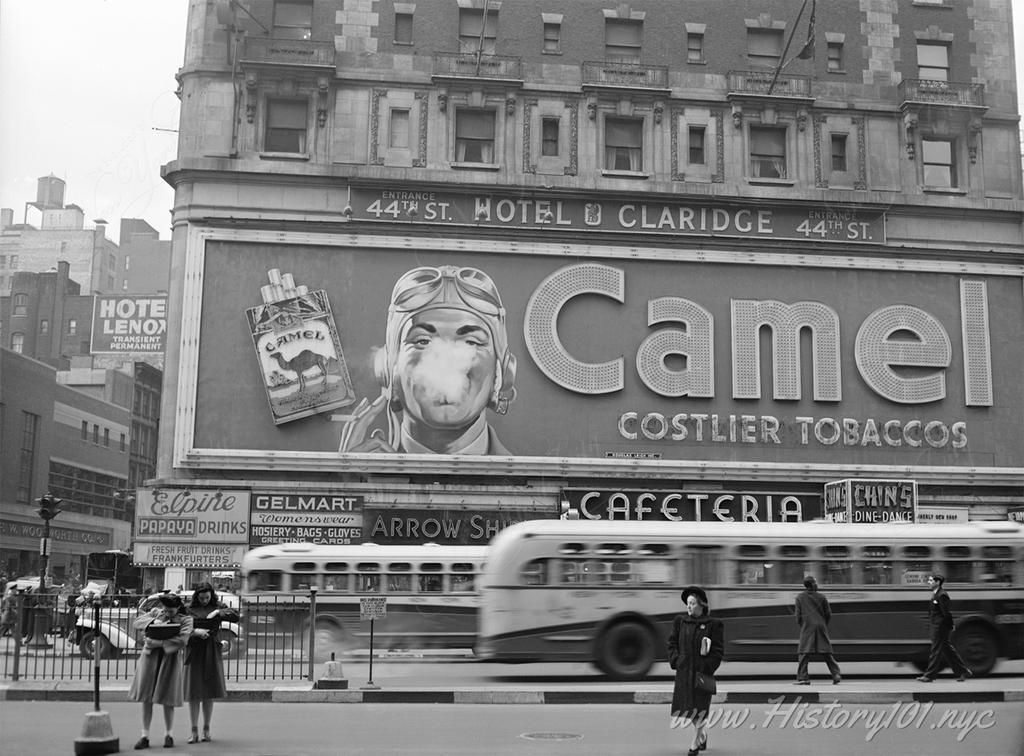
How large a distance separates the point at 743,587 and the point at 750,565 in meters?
0.43

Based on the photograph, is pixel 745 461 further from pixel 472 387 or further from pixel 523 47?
pixel 523 47

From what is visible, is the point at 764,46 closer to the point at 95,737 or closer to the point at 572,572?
the point at 572,572

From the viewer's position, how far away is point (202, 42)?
128 ft

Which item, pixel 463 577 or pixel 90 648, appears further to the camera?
pixel 463 577

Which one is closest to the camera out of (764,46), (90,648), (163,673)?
(163,673)

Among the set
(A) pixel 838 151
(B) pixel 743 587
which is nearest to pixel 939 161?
(A) pixel 838 151

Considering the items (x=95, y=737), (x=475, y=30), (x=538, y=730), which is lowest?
(x=538, y=730)

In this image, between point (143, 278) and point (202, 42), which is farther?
point (143, 278)

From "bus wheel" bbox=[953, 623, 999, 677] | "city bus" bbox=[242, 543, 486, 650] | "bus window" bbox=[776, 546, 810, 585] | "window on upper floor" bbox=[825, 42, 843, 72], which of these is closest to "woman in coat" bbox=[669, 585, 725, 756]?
"bus window" bbox=[776, 546, 810, 585]

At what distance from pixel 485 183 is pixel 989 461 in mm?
18529

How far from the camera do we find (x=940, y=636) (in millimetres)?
20906

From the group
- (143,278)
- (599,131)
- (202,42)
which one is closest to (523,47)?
(599,131)

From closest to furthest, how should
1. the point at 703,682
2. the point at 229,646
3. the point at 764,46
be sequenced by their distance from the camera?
the point at 703,682 < the point at 229,646 < the point at 764,46

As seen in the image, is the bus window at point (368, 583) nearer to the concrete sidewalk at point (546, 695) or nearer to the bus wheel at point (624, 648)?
the bus wheel at point (624, 648)
